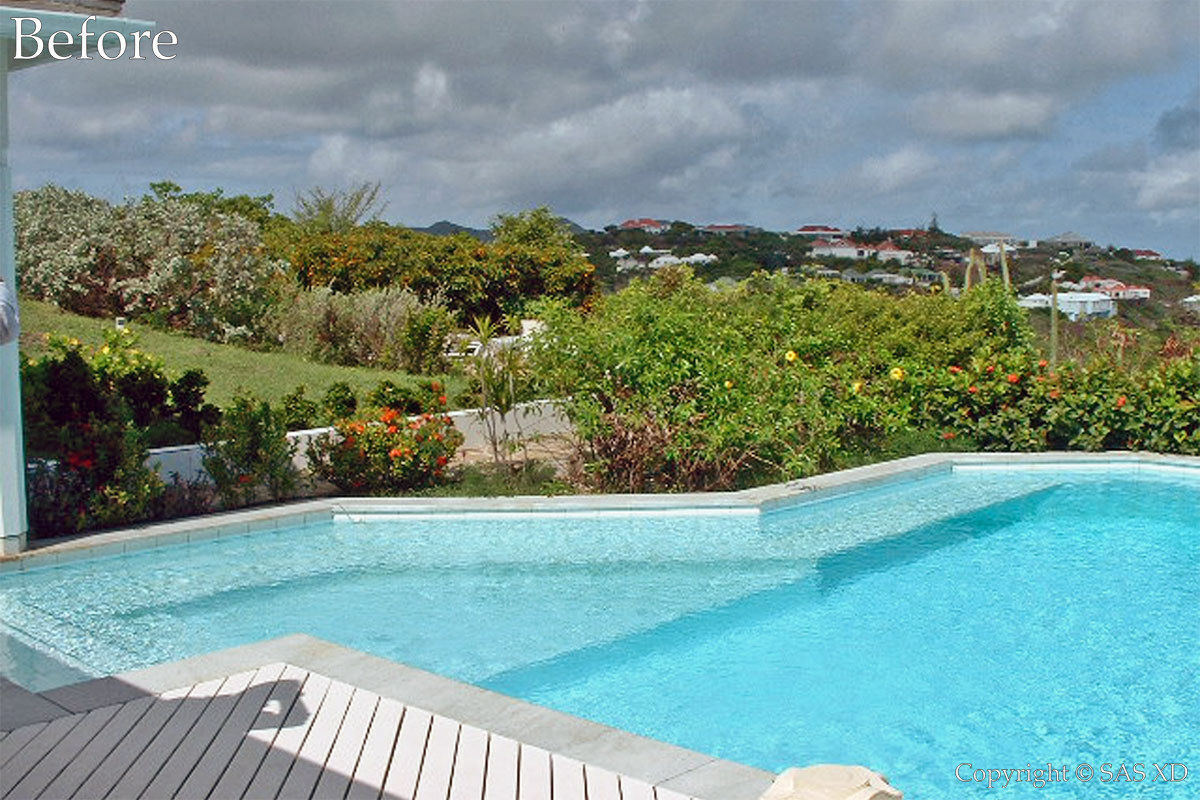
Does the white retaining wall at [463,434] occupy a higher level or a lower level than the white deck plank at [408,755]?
higher

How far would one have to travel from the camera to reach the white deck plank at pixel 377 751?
431cm

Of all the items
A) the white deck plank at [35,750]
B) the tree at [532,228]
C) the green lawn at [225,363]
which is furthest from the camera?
the tree at [532,228]

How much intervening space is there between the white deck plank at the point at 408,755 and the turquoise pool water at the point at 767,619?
4.42ft

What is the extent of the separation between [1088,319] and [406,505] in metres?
11.6

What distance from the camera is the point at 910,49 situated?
1927 centimetres

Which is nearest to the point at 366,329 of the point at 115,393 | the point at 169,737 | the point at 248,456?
the point at 115,393

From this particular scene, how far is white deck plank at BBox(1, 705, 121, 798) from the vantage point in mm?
4398

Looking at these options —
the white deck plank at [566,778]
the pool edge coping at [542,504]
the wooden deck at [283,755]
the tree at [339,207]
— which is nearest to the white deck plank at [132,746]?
the wooden deck at [283,755]

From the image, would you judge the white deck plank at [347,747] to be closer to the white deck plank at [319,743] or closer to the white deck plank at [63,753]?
the white deck plank at [319,743]

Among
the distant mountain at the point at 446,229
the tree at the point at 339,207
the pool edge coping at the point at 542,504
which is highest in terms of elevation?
the tree at the point at 339,207

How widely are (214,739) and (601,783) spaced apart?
155 cm

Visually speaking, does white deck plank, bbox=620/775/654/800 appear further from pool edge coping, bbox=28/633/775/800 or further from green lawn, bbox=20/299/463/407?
green lawn, bbox=20/299/463/407

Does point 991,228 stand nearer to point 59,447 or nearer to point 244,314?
point 244,314

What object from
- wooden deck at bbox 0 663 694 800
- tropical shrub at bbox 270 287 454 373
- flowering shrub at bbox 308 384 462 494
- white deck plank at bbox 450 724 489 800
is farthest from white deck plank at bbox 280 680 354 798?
tropical shrub at bbox 270 287 454 373
